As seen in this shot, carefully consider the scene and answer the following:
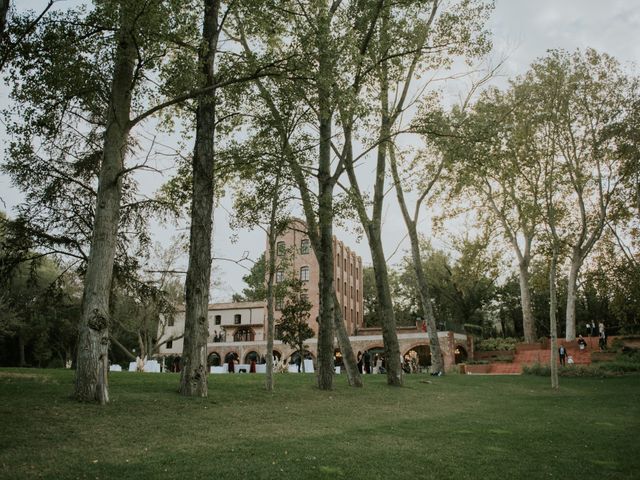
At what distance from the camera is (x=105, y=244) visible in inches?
340

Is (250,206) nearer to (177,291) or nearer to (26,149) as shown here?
(26,149)

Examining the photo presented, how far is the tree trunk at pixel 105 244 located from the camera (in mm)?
8070

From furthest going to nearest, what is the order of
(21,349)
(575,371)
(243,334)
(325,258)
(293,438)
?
(243,334) < (21,349) < (575,371) < (325,258) < (293,438)

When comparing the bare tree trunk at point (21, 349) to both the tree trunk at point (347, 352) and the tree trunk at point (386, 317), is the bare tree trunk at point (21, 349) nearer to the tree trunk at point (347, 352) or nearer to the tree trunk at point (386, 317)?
the tree trunk at point (347, 352)

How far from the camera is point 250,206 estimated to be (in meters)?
13.6

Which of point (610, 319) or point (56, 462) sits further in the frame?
point (610, 319)

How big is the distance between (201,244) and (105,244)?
82.4 inches

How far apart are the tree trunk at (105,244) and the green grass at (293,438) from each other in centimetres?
54

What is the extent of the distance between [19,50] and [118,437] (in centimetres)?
672

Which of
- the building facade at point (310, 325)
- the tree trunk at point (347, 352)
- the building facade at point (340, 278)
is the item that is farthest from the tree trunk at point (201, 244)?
the building facade at point (340, 278)

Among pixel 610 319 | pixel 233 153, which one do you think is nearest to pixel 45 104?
pixel 233 153

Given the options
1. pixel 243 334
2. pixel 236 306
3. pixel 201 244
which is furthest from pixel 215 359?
pixel 201 244

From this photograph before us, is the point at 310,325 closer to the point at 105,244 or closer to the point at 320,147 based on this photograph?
the point at 320,147

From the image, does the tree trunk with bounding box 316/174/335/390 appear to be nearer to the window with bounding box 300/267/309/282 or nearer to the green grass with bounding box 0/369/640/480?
the green grass with bounding box 0/369/640/480
